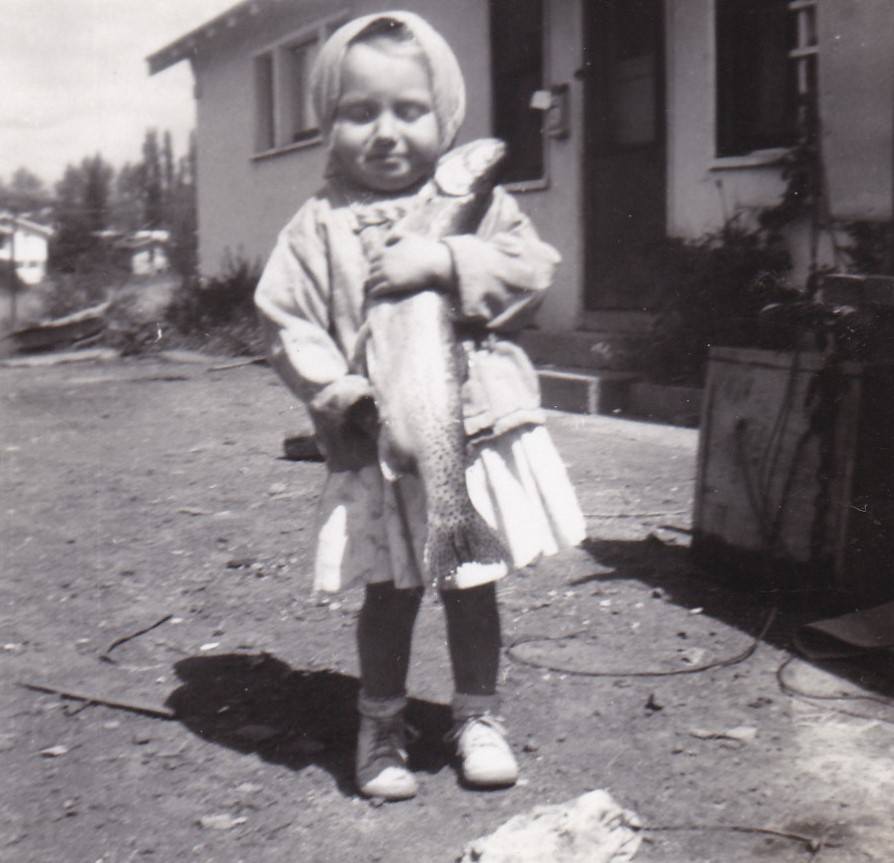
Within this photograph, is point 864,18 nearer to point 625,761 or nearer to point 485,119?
point 625,761

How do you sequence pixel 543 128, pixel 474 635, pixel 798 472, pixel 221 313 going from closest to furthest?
pixel 474 635
pixel 798 472
pixel 543 128
pixel 221 313

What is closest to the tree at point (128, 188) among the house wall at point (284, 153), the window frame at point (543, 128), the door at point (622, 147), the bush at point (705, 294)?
the house wall at point (284, 153)

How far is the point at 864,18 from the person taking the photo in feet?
14.7

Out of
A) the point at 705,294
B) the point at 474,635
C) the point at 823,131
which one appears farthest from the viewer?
the point at 705,294

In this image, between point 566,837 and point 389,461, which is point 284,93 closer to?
point 389,461

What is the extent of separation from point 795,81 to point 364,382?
20.2 feet

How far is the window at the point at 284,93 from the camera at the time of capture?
1492 centimetres

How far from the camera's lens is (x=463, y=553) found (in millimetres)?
2377

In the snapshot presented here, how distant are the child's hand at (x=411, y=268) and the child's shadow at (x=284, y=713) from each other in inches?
42.9

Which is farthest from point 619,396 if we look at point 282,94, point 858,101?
point 282,94

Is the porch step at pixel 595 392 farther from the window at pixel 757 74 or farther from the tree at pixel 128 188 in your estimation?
the tree at pixel 128 188

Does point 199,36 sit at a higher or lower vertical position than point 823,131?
higher

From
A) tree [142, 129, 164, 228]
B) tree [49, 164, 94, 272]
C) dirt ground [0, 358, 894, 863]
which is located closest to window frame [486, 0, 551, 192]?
dirt ground [0, 358, 894, 863]

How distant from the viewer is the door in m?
8.86
